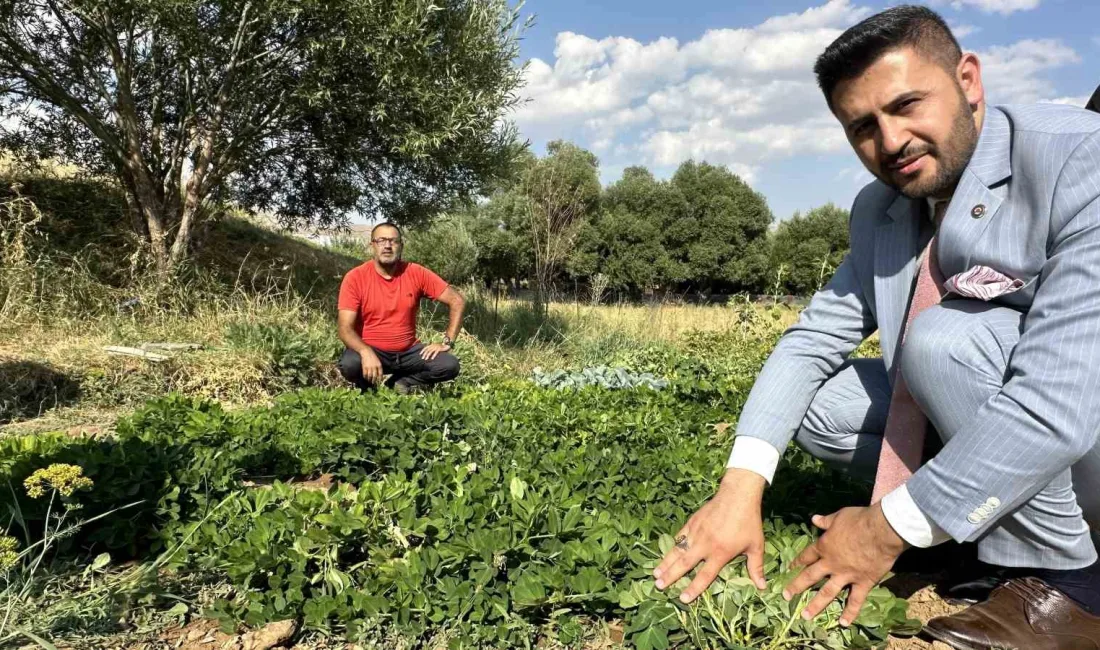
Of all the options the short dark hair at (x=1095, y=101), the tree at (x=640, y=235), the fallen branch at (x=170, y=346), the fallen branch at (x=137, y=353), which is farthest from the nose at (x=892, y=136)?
the tree at (x=640, y=235)

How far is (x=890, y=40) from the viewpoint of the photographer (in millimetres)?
1511

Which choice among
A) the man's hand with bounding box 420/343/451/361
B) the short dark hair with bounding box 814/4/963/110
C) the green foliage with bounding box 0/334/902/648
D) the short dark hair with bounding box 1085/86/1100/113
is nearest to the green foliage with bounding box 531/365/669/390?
the man's hand with bounding box 420/343/451/361

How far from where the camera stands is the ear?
1593mm

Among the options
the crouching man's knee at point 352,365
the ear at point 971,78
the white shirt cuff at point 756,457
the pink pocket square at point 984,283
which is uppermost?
the ear at point 971,78

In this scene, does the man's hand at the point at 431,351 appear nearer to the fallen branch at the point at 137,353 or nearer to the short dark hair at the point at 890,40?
the fallen branch at the point at 137,353

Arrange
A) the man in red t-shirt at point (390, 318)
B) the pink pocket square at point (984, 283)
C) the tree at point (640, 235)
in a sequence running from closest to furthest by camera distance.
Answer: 1. the pink pocket square at point (984, 283)
2. the man in red t-shirt at point (390, 318)
3. the tree at point (640, 235)

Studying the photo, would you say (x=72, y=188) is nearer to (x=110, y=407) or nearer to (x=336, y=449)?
(x=110, y=407)

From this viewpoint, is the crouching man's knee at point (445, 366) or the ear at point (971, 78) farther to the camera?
the crouching man's knee at point (445, 366)

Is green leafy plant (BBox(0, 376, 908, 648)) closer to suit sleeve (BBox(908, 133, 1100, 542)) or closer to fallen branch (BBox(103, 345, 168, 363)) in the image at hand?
suit sleeve (BBox(908, 133, 1100, 542))

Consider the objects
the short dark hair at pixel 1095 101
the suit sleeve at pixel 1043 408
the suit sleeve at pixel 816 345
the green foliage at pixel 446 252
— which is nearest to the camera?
the suit sleeve at pixel 1043 408

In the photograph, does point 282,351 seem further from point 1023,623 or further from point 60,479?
point 1023,623

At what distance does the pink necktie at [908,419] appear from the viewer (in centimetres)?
176

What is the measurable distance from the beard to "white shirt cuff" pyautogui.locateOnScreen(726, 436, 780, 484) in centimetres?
74

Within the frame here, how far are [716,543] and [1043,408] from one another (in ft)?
2.32
